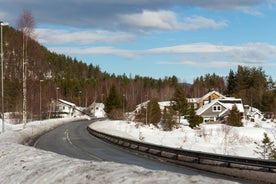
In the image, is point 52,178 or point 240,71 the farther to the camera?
point 240,71

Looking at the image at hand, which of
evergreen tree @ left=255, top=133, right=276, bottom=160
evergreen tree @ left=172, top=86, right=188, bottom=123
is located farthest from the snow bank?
evergreen tree @ left=172, top=86, right=188, bottom=123

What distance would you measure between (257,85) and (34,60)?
127855mm

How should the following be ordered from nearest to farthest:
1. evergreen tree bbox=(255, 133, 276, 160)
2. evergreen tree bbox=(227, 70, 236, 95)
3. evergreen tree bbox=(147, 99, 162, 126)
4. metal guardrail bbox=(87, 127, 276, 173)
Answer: metal guardrail bbox=(87, 127, 276, 173), evergreen tree bbox=(255, 133, 276, 160), evergreen tree bbox=(147, 99, 162, 126), evergreen tree bbox=(227, 70, 236, 95)

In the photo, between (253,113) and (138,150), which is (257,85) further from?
(138,150)

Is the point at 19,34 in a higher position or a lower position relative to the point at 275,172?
higher

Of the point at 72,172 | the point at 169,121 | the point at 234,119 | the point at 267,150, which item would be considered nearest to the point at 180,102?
the point at 234,119

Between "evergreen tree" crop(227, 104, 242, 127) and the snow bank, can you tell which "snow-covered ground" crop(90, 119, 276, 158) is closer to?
"evergreen tree" crop(227, 104, 242, 127)

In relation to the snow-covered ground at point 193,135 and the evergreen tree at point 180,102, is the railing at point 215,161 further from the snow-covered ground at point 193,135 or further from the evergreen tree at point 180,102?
the evergreen tree at point 180,102

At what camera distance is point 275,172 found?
504 inches

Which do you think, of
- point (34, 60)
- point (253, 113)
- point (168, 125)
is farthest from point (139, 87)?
point (34, 60)

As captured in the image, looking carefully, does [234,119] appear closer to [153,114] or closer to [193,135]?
[153,114]

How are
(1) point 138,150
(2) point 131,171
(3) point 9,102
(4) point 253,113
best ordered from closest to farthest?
(2) point 131,171 → (1) point 138,150 → (3) point 9,102 → (4) point 253,113

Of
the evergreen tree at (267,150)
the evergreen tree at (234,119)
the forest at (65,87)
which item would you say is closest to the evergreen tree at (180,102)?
the forest at (65,87)

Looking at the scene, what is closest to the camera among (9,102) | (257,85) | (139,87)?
(9,102)
